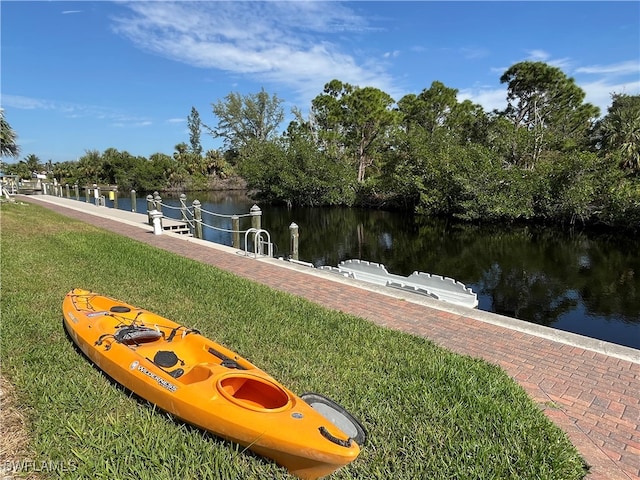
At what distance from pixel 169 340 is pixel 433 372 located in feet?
7.98

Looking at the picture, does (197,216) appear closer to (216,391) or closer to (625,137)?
(216,391)

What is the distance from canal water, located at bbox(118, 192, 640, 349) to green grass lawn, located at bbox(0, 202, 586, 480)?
601 centimetres

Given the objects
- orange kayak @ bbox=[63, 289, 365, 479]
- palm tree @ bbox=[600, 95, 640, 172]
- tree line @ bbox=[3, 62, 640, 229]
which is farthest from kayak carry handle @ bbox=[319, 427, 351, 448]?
palm tree @ bbox=[600, 95, 640, 172]

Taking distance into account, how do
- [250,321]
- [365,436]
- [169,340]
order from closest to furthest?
[365,436] → [169,340] → [250,321]

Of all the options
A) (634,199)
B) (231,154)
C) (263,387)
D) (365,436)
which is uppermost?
(231,154)

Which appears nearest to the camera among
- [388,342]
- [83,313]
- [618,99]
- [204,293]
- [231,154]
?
[83,313]

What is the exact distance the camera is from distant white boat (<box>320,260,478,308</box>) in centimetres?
736

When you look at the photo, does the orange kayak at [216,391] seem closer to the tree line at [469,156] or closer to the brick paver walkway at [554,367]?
the brick paver walkway at [554,367]

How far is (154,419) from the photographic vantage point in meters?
2.79

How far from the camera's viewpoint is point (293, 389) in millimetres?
3291

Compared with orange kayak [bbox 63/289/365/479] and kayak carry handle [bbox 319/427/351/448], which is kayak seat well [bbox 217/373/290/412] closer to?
orange kayak [bbox 63/289/365/479]

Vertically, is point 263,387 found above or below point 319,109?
below

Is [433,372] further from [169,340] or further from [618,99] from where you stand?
[618,99]

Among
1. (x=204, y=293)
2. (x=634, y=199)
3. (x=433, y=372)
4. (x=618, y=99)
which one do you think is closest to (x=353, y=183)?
(x=634, y=199)
